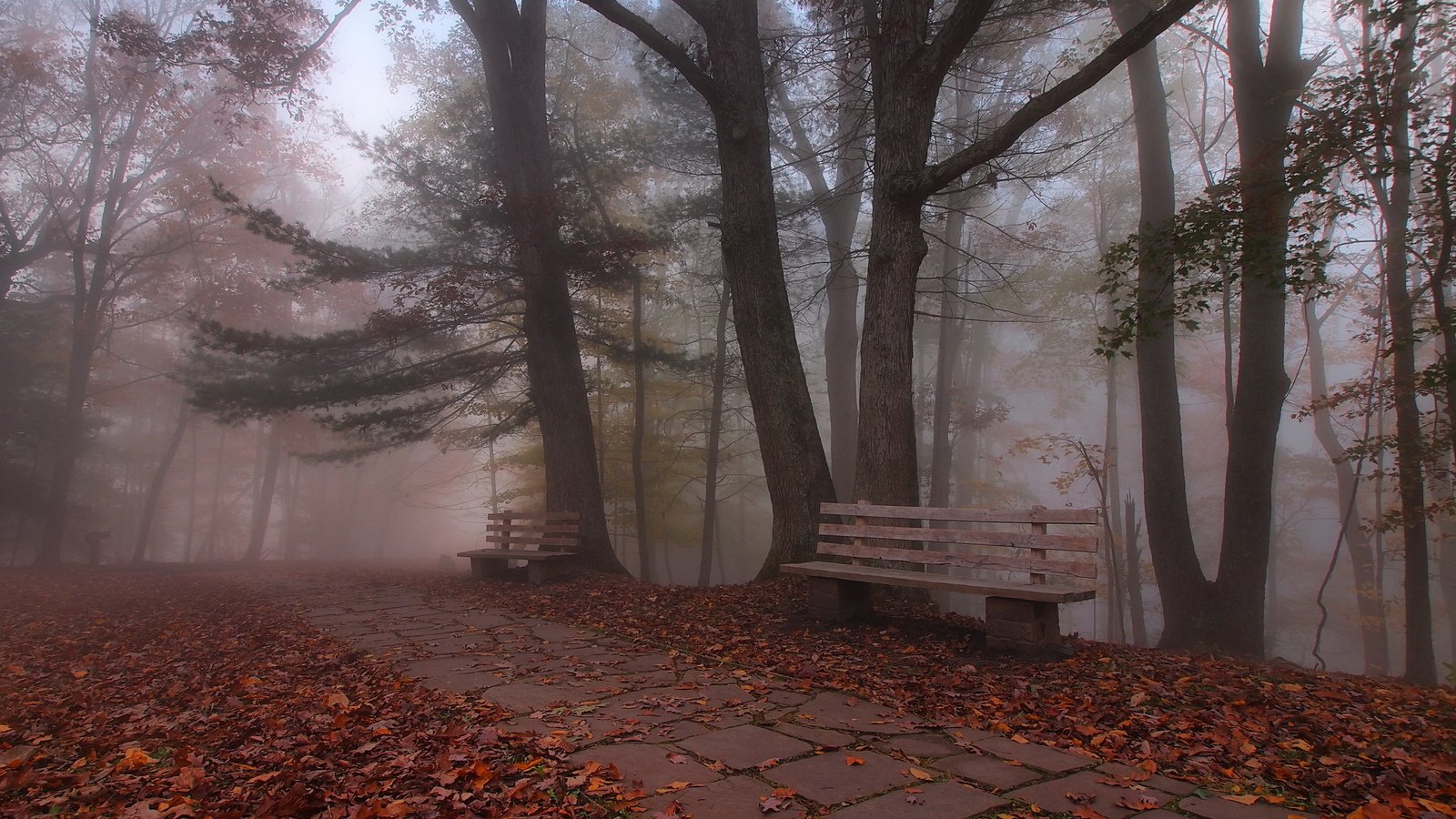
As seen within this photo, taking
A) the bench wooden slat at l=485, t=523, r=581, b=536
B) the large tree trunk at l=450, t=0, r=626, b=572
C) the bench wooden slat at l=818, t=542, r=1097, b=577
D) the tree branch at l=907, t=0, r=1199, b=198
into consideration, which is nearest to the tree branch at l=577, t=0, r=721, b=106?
the tree branch at l=907, t=0, r=1199, b=198

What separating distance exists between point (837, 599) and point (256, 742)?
12.3 feet

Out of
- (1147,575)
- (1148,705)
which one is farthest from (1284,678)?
(1147,575)

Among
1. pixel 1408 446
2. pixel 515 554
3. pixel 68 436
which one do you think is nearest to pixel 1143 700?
pixel 1408 446

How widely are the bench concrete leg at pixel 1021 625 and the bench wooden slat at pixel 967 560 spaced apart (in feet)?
0.77

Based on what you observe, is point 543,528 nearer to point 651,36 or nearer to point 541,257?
point 541,257

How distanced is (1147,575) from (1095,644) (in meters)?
18.9

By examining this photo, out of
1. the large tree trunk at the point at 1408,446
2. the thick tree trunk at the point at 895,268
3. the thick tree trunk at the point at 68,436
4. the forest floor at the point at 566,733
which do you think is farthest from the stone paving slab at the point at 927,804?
the thick tree trunk at the point at 68,436

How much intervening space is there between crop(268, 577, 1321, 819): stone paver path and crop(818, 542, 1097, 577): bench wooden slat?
1.39 metres

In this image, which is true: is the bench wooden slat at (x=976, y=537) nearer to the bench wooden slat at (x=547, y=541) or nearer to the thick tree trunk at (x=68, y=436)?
the bench wooden slat at (x=547, y=541)

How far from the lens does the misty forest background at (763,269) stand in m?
6.68

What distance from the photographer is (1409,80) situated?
702 cm

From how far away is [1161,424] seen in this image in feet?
29.5

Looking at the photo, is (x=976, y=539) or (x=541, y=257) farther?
(x=541, y=257)

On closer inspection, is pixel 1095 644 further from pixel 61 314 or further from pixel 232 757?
pixel 61 314
